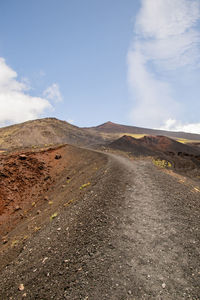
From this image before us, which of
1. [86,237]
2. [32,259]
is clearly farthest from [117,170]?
[32,259]

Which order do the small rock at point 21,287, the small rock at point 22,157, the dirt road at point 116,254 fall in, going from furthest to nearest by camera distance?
the small rock at point 22,157 → the small rock at point 21,287 → the dirt road at point 116,254

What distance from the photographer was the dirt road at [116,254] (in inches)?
187

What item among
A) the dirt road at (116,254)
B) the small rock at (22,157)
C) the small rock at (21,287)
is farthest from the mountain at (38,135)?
the small rock at (21,287)

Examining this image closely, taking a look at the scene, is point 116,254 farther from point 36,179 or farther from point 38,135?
point 38,135

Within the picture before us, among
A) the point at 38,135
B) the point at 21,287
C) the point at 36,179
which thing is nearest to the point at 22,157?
the point at 36,179

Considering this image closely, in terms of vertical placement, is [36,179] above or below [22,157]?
below

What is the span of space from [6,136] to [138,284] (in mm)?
78852

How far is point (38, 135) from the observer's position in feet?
240

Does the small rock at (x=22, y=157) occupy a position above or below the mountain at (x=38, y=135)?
below

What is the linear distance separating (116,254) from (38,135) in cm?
7397

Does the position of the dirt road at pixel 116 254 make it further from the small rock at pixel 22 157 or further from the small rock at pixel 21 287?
the small rock at pixel 22 157

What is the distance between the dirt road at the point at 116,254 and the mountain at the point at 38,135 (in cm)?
6136

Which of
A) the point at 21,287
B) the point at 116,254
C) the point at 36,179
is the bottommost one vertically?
the point at 21,287

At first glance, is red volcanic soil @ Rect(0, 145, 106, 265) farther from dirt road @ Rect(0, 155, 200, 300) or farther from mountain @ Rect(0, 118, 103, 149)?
mountain @ Rect(0, 118, 103, 149)
